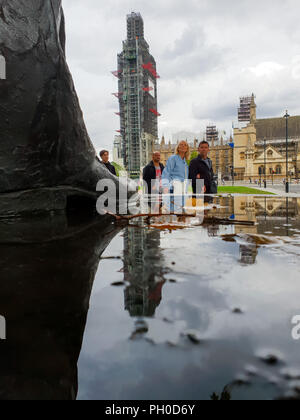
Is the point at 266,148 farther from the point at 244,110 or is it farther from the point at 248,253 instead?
the point at 248,253

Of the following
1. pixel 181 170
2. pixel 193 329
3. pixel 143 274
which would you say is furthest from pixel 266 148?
pixel 193 329

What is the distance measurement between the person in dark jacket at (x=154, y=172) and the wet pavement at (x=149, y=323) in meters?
5.37

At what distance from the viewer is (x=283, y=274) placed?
5.22 ft

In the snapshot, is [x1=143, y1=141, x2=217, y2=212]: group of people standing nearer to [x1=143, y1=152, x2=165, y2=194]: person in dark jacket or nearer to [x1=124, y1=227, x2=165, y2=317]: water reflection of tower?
[x1=143, y1=152, x2=165, y2=194]: person in dark jacket

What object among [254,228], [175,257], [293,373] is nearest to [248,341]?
[293,373]

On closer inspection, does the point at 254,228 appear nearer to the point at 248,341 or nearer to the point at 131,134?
the point at 248,341

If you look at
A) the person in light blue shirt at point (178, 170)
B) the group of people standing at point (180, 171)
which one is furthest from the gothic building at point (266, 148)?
the person in light blue shirt at point (178, 170)

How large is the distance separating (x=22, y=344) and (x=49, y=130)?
3.03m

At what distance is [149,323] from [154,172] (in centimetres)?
660

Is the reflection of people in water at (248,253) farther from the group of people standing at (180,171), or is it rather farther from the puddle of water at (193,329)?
the group of people standing at (180,171)

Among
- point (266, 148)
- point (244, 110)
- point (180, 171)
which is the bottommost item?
point (180, 171)

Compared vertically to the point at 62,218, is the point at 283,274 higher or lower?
lower

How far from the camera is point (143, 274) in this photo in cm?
160

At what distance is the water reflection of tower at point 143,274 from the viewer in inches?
47.3
